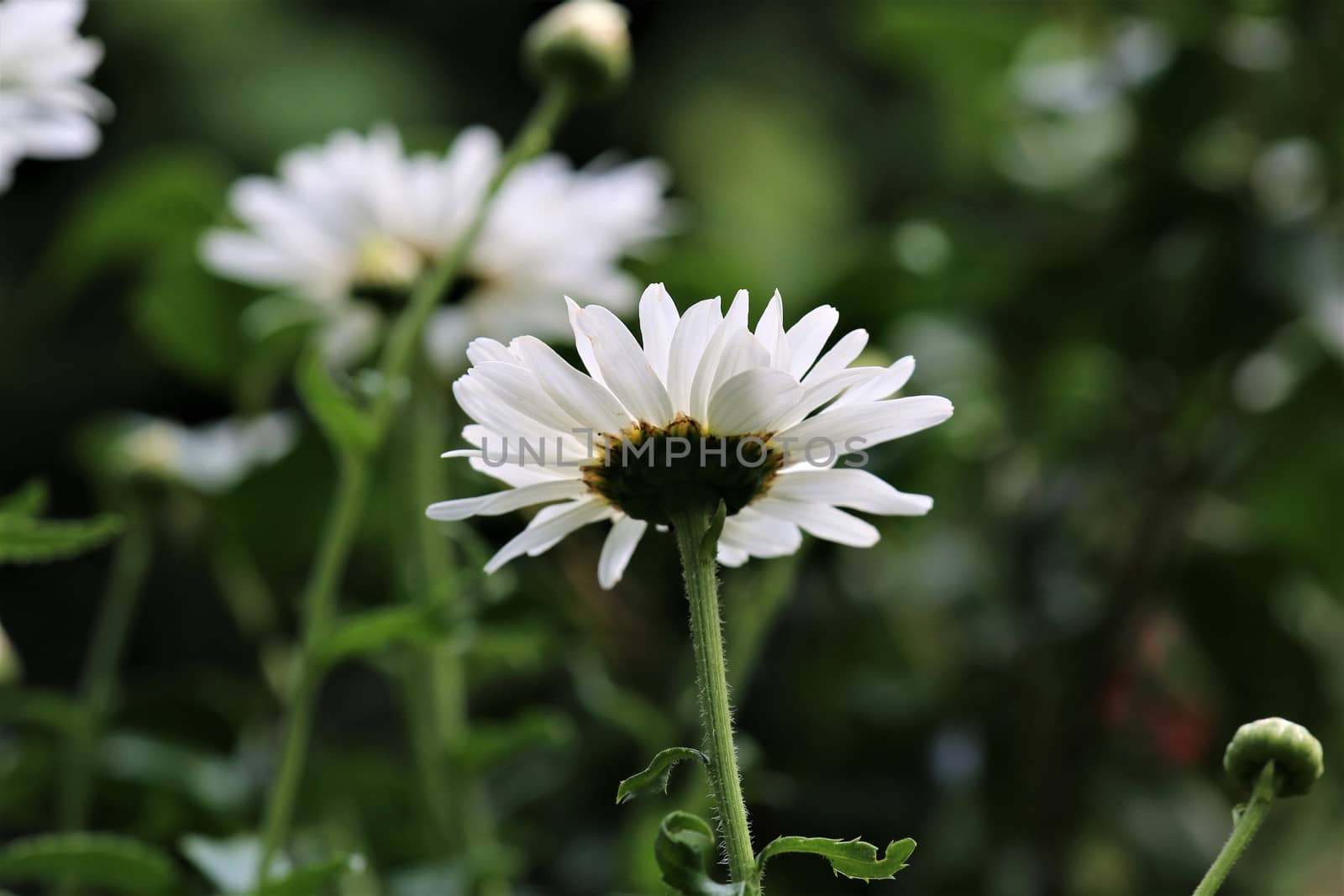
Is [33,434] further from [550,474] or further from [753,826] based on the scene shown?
[550,474]

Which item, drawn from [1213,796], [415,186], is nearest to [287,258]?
[415,186]

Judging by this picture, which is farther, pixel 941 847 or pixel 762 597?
pixel 941 847

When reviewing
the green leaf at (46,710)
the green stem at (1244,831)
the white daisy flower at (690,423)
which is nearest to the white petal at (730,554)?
the white daisy flower at (690,423)

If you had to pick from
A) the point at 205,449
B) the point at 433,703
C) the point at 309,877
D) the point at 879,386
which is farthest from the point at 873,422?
the point at 205,449

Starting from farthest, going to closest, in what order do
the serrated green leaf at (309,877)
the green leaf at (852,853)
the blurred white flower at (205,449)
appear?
the blurred white flower at (205,449) < the serrated green leaf at (309,877) < the green leaf at (852,853)

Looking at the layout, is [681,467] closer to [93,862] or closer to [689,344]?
[689,344]

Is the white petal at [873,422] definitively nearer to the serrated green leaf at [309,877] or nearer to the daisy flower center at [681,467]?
the daisy flower center at [681,467]

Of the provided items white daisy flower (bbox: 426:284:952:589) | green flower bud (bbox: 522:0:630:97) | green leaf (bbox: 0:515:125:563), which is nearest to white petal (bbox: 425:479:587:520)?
white daisy flower (bbox: 426:284:952:589)
